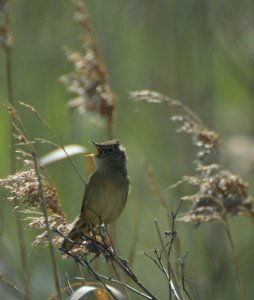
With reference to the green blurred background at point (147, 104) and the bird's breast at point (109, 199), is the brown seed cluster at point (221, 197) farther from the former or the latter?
the green blurred background at point (147, 104)

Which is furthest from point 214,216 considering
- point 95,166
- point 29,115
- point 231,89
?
point 231,89

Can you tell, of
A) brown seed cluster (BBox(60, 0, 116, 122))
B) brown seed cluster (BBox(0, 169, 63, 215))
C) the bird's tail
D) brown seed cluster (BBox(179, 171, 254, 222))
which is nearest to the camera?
brown seed cluster (BBox(0, 169, 63, 215))

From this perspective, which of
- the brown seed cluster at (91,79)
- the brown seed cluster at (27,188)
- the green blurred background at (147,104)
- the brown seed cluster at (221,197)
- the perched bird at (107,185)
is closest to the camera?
the brown seed cluster at (27,188)

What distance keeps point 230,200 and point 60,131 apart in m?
2.73

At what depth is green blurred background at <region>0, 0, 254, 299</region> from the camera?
564 centimetres

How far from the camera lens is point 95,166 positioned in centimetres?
453

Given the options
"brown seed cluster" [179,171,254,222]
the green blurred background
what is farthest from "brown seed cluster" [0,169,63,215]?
the green blurred background

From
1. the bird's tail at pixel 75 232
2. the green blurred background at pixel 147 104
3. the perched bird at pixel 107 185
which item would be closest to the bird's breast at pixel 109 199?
the perched bird at pixel 107 185

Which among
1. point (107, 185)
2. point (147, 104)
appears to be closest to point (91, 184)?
point (107, 185)

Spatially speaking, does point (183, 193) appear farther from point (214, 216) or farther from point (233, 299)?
point (214, 216)

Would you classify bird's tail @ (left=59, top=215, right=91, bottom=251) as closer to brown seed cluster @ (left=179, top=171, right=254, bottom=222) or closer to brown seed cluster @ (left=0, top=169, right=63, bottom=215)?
brown seed cluster @ (left=0, top=169, right=63, bottom=215)

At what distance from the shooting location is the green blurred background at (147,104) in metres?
5.64

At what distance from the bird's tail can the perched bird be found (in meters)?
0.24

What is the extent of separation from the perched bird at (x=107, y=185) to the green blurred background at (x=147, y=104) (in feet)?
1.48
